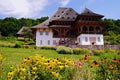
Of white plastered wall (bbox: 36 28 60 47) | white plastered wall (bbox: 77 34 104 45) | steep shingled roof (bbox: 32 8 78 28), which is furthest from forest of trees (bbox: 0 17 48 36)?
white plastered wall (bbox: 77 34 104 45)

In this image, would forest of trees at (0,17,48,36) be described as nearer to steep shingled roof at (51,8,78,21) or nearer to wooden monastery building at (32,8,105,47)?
steep shingled roof at (51,8,78,21)

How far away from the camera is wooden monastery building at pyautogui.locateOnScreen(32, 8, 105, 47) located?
52.9m

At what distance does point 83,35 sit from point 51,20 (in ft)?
24.2

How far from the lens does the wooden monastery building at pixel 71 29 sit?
52.9m

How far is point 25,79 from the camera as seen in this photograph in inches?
285

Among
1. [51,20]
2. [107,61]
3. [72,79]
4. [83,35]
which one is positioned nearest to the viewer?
[72,79]

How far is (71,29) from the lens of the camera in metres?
56.3

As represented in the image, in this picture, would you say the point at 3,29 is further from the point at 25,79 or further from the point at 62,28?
the point at 25,79

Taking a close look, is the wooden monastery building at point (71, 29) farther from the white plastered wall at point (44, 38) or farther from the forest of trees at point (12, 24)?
the forest of trees at point (12, 24)

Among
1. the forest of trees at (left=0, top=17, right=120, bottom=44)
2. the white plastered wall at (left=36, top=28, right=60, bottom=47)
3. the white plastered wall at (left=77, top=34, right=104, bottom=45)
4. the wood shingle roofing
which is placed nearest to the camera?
the white plastered wall at (left=77, top=34, right=104, bottom=45)

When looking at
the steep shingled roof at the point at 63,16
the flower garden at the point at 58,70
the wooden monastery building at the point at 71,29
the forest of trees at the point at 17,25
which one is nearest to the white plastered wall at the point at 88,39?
the wooden monastery building at the point at 71,29

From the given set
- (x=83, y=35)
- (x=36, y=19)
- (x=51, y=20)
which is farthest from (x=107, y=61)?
Result: (x=36, y=19)

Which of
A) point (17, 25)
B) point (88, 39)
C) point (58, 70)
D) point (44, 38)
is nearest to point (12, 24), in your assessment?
point (17, 25)

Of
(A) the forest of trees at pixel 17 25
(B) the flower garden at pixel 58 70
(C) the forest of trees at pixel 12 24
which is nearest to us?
(B) the flower garden at pixel 58 70
